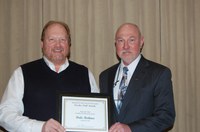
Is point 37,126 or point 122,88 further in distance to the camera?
point 122,88

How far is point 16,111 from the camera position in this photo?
2.49 m

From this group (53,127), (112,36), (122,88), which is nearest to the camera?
(53,127)

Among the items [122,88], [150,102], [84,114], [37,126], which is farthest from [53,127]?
[150,102]

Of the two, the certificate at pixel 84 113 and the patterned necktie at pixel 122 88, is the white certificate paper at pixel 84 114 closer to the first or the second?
the certificate at pixel 84 113

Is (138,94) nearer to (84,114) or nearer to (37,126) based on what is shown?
(84,114)

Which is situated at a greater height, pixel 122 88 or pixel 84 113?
pixel 122 88

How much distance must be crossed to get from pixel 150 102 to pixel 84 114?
0.55 m

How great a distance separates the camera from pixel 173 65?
3.35 metres

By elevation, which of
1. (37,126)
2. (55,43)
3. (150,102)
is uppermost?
(55,43)

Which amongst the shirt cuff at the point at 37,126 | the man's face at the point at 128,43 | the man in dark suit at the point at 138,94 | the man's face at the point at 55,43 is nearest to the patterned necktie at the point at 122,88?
the man in dark suit at the point at 138,94

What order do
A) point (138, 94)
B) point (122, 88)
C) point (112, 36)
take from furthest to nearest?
point (112, 36) < point (122, 88) < point (138, 94)

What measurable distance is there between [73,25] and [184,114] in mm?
1499

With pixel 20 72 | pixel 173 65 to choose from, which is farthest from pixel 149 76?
pixel 20 72

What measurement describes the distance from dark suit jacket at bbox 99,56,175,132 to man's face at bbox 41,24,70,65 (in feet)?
1.81
